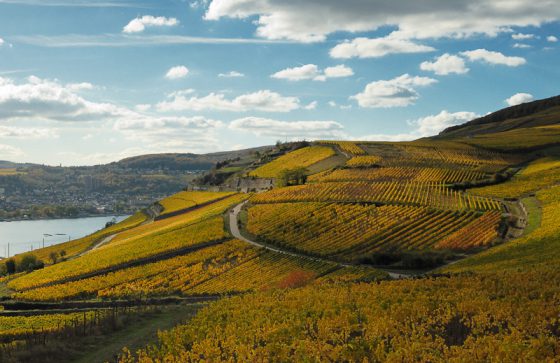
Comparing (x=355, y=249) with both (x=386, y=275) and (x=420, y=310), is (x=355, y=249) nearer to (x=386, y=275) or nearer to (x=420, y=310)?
(x=386, y=275)

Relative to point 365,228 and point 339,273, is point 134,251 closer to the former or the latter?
point 365,228

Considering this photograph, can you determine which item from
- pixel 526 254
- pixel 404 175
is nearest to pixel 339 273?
pixel 526 254

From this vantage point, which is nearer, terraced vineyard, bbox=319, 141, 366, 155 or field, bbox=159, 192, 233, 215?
field, bbox=159, 192, 233, 215

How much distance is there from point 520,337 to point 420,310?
6183 mm

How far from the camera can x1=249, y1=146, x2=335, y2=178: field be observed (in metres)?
138

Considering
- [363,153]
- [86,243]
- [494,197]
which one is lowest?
[86,243]

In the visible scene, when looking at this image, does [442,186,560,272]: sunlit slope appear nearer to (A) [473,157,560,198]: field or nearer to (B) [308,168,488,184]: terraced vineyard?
(A) [473,157,560,198]: field

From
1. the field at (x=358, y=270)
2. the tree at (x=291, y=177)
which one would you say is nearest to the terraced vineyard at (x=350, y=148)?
the field at (x=358, y=270)

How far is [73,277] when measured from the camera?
228ft

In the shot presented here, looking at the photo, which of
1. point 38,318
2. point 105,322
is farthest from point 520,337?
point 38,318

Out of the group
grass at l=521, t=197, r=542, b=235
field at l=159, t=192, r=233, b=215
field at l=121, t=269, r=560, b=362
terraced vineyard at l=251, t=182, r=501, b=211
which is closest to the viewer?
field at l=121, t=269, r=560, b=362

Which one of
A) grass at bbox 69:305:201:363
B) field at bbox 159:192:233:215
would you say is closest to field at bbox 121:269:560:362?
grass at bbox 69:305:201:363

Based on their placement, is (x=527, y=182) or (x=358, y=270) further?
(x=527, y=182)

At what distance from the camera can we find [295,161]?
14638 cm
